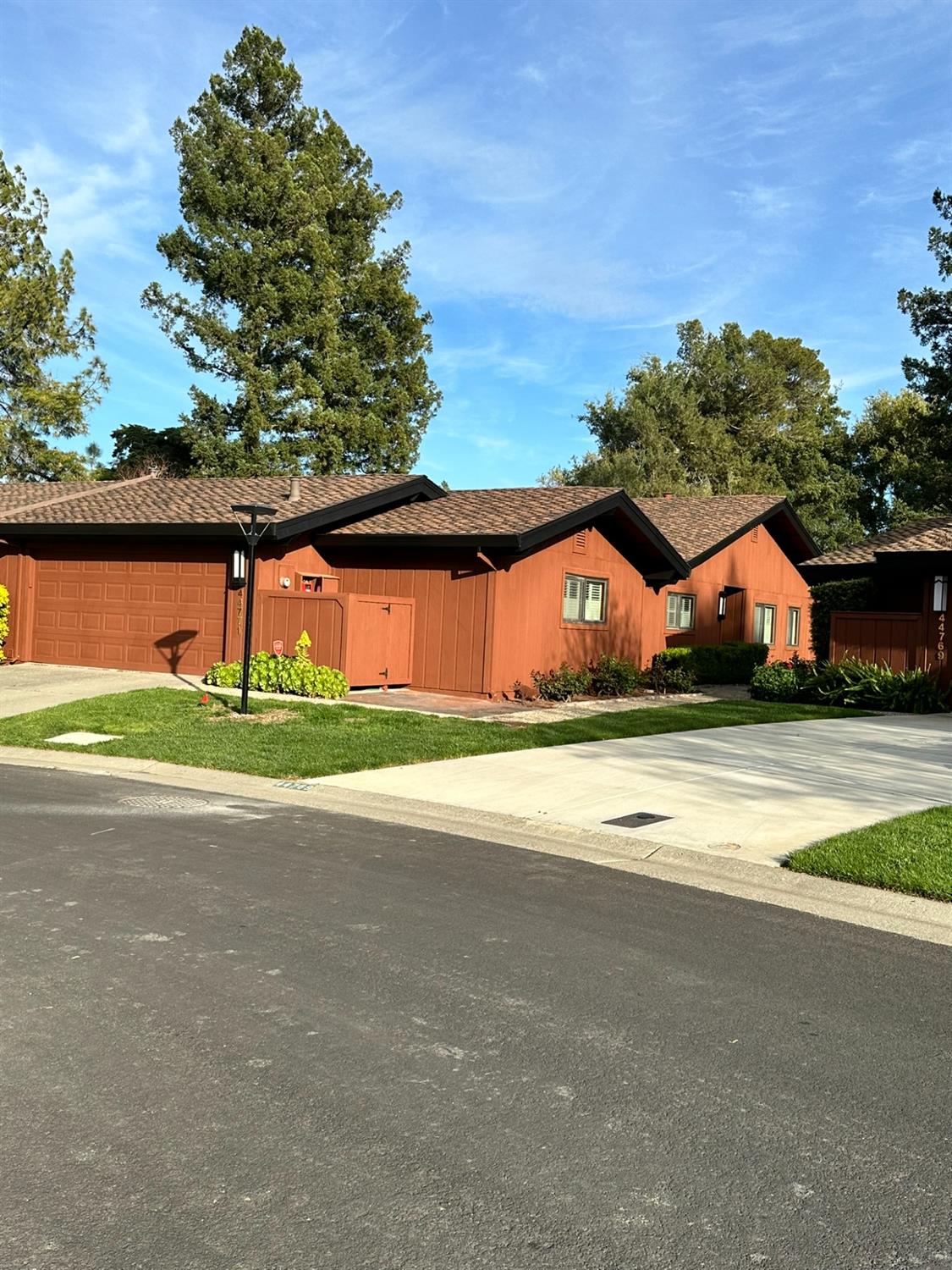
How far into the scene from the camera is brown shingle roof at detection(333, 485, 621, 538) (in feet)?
64.6

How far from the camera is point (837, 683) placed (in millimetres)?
21234

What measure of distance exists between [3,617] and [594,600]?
12662 millimetres

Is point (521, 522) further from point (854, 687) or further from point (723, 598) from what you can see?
point (723, 598)

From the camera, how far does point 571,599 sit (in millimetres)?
21938

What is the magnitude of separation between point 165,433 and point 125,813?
A: 43325 mm

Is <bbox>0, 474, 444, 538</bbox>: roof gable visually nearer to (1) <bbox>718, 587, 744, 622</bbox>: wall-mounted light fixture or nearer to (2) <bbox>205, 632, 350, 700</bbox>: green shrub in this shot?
(2) <bbox>205, 632, 350, 700</bbox>: green shrub

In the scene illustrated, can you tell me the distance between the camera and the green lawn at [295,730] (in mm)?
12070

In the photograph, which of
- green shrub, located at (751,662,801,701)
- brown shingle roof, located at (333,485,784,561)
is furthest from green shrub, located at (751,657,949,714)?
brown shingle roof, located at (333,485,784,561)

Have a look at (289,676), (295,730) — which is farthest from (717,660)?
(295,730)

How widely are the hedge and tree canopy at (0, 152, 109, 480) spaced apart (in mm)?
26709

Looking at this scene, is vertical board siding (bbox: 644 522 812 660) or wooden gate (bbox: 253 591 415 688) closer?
wooden gate (bbox: 253 591 415 688)

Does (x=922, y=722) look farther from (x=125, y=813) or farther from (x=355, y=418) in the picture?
(x=355, y=418)

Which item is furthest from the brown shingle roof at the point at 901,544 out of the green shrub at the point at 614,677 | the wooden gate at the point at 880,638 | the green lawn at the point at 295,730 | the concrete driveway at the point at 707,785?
the concrete driveway at the point at 707,785

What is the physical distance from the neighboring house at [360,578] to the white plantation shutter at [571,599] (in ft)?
0.14
